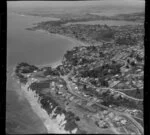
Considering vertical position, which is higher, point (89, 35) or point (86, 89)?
point (89, 35)

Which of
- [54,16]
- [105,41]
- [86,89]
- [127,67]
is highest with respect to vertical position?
[54,16]

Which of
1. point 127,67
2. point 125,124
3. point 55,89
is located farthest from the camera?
point 127,67

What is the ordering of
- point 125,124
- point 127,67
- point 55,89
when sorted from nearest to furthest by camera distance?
point 125,124 → point 55,89 → point 127,67

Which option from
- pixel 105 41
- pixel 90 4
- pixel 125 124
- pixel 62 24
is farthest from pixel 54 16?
pixel 125 124

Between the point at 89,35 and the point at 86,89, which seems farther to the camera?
the point at 89,35

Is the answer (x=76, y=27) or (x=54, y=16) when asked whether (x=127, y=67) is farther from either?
(x=54, y=16)

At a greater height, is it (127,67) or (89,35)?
(89,35)

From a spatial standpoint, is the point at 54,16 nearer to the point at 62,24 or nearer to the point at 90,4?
the point at 62,24
